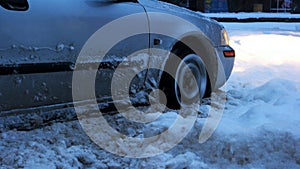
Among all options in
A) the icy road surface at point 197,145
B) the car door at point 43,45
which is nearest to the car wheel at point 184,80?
the icy road surface at point 197,145

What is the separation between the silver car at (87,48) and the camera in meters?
2.76

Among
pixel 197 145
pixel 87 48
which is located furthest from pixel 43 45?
pixel 197 145

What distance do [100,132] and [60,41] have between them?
86cm

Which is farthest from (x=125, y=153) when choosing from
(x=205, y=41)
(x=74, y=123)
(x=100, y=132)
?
(x=205, y=41)

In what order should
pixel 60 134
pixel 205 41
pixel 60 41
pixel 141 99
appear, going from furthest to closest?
pixel 205 41 < pixel 141 99 < pixel 60 134 < pixel 60 41

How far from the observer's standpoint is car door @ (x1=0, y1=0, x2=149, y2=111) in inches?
107

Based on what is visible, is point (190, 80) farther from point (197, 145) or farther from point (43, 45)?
point (43, 45)

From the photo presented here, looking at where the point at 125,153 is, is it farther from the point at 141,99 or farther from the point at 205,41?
the point at 205,41

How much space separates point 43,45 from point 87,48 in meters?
0.37

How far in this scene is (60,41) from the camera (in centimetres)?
296

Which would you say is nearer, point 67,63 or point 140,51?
point 67,63

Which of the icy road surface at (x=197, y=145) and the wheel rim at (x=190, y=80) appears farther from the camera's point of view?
the wheel rim at (x=190, y=80)

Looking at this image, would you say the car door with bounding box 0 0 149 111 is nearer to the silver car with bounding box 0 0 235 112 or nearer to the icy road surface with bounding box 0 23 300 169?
the silver car with bounding box 0 0 235 112

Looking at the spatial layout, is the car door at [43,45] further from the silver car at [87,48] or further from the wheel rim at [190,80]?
the wheel rim at [190,80]
